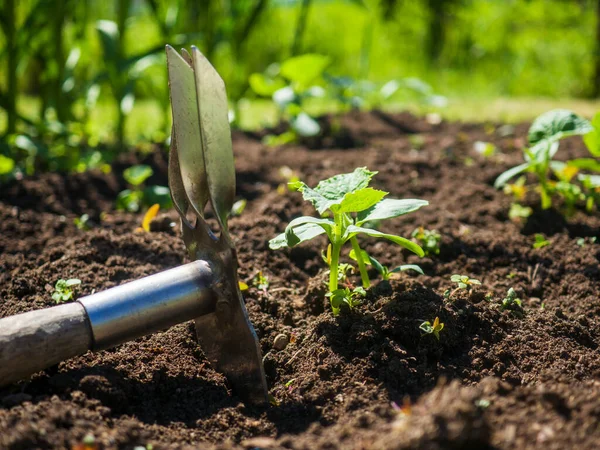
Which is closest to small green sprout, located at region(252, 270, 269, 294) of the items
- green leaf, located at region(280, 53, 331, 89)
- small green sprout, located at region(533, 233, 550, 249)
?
small green sprout, located at region(533, 233, 550, 249)

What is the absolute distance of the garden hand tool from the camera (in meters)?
1.42

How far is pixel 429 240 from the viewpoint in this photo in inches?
87.7

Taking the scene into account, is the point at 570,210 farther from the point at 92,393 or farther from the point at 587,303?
the point at 92,393

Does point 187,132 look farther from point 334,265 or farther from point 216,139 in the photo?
point 334,265

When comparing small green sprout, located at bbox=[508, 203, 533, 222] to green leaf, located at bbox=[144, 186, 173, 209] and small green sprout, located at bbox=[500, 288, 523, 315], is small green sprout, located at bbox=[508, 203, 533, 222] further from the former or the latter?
green leaf, located at bbox=[144, 186, 173, 209]

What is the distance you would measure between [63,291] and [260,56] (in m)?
6.00

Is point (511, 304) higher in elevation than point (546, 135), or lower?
lower

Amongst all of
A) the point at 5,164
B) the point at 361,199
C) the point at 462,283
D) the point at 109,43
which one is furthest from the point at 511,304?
the point at 109,43

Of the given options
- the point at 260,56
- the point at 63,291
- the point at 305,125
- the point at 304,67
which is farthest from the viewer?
the point at 260,56

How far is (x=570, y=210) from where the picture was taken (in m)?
2.57

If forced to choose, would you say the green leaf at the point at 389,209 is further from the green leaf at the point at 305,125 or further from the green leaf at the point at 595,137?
the green leaf at the point at 305,125

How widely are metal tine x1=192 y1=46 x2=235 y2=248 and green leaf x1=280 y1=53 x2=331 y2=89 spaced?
2008 mm

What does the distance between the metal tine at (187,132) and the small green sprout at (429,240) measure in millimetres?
889

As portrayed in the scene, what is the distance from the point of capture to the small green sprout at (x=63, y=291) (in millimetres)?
1822
